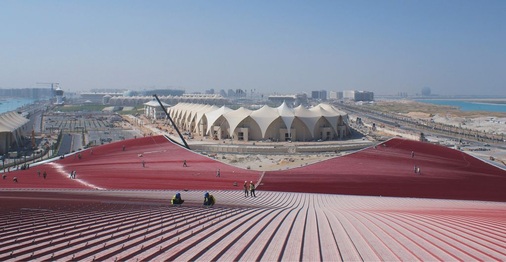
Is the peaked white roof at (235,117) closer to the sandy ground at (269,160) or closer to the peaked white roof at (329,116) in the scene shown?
the peaked white roof at (329,116)

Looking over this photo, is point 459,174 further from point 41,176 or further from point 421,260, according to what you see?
point 41,176

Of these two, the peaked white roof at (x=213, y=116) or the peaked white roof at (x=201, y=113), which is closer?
the peaked white roof at (x=213, y=116)

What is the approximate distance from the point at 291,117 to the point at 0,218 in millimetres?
32361

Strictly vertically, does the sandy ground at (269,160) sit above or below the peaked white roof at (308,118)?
below

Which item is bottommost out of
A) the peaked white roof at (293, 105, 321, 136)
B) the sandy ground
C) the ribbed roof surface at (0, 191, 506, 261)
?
the sandy ground

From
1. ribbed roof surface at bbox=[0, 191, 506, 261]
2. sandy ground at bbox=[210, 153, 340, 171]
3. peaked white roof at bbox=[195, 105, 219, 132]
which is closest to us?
ribbed roof surface at bbox=[0, 191, 506, 261]

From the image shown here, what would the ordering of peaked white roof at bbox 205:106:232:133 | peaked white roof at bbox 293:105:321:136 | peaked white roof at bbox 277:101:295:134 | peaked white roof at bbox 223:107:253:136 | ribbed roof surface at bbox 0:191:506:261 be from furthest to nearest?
peaked white roof at bbox 205:106:232:133 → peaked white roof at bbox 223:107:253:136 → peaked white roof at bbox 293:105:321:136 → peaked white roof at bbox 277:101:295:134 → ribbed roof surface at bbox 0:191:506:261

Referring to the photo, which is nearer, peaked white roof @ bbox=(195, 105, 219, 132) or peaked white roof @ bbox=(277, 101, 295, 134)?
peaked white roof @ bbox=(277, 101, 295, 134)

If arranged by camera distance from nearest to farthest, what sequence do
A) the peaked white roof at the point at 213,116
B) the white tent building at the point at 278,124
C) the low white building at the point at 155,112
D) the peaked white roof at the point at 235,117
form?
the white tent building at the point at 278,124 → the peaked white roof at the point at 235,117 → the peaked white roof at the point at 213,116 → the low white building at the point at 155,112

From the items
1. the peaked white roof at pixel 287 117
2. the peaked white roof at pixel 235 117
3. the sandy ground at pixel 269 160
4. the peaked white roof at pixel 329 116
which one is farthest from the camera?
the peaked white roof at pixel 329 116

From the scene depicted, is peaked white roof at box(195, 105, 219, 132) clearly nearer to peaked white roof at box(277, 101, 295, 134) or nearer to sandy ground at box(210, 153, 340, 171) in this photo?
peaked white roof at box(277, 101, 295, 134)

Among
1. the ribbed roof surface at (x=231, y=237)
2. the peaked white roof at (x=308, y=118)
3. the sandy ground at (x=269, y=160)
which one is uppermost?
the peaked white roof at (x=308, y=118)

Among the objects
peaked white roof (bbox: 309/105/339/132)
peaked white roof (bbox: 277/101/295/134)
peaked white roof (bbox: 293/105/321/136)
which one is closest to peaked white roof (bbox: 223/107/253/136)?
peaked white roof (bbox: 277/101/295/134)

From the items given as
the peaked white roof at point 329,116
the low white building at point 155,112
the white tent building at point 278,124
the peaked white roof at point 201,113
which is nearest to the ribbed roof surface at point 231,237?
the white tent building at point 278,124
